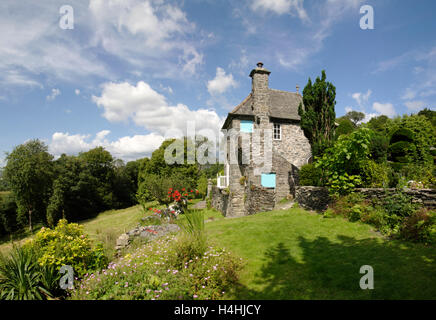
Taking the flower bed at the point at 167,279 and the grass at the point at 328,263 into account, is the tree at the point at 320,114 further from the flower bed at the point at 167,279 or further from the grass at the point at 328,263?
the flower bed at the point at 167,279

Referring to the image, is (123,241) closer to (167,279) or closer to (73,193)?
(167,279)

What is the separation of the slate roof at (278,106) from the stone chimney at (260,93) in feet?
2.12

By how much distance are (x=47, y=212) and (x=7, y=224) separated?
3912mm

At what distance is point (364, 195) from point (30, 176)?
1325 inches

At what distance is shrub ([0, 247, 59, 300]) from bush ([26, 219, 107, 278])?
189 mm

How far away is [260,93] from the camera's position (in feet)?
54.4

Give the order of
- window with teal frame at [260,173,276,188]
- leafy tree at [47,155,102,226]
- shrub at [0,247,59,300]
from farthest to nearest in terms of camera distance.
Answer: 1. leafy tree at [47,155,102,226]
2. window with teal frame at [260,173,276,188]
3. shrub at [0,247,59,300]

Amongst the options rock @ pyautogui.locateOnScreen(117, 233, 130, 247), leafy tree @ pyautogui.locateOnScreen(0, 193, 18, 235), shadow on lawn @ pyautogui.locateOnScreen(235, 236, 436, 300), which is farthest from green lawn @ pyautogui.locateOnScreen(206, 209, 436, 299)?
leafy tree @ pyautogui.locateOnScreen(0, 193, 18, 235)

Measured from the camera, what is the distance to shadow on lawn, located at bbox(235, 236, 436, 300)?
3736 mm

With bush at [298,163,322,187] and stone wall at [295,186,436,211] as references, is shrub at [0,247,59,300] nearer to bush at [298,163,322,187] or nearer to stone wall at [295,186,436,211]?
stone wall at [295,186,436,211]

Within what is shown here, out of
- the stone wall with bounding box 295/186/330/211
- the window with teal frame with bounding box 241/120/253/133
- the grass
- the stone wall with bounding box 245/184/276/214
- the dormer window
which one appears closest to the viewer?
the grass

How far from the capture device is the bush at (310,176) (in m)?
12.9
